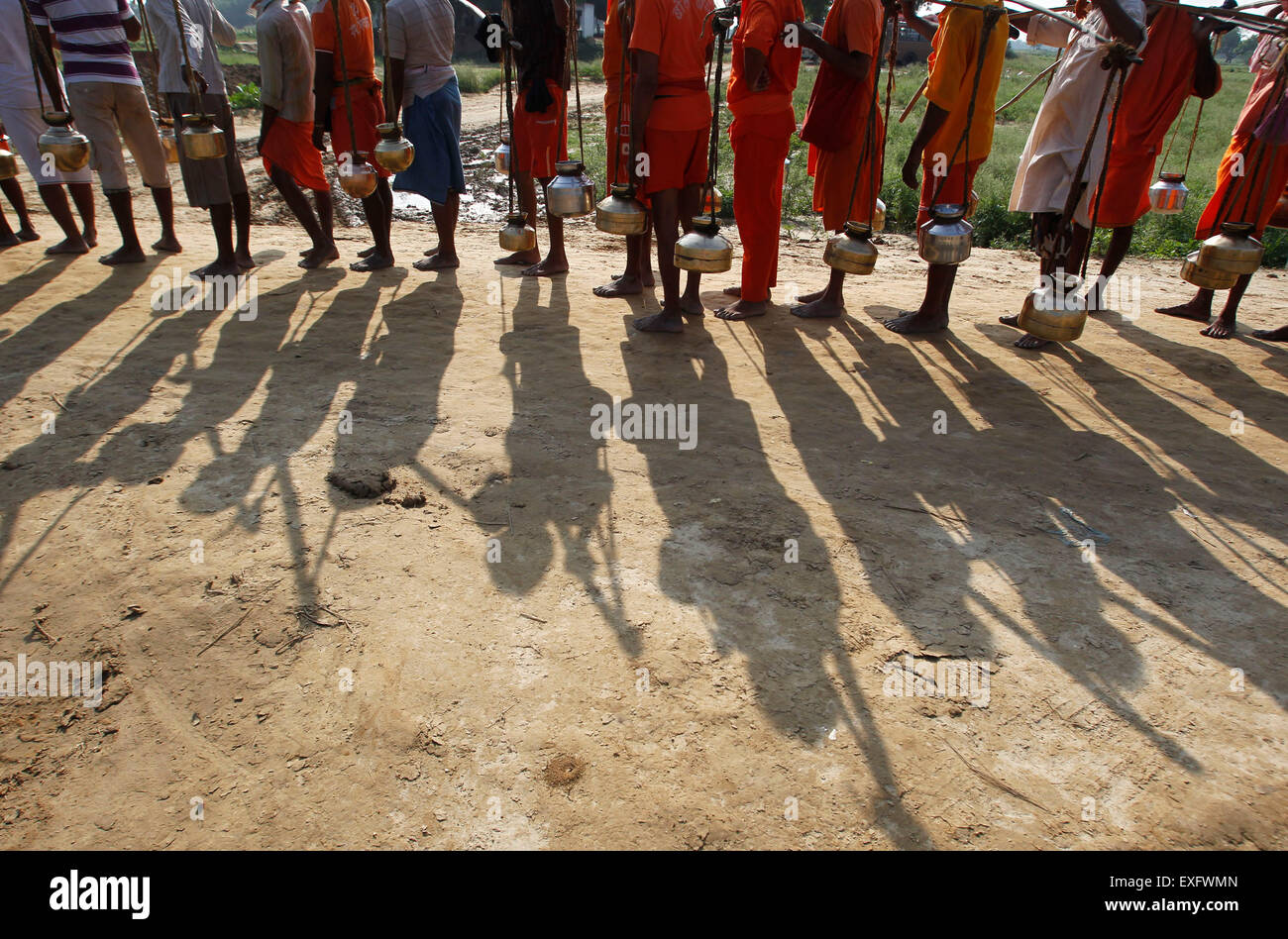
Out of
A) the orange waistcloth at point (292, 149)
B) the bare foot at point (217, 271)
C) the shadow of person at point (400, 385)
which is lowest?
the shadow of person at point (400, 385)

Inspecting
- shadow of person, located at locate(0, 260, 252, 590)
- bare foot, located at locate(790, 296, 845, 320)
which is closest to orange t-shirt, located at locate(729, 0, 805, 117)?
bare foot, located at locate(790, 296, 845, 320)

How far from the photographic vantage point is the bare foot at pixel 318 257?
6.41 metres

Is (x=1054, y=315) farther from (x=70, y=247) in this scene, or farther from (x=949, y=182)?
(x=70, y=247)

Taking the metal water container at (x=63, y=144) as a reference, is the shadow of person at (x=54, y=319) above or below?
below

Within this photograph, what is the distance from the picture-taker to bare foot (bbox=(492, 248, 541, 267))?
6699mm

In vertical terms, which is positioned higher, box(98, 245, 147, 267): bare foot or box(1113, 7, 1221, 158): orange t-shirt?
box(1113, 7, 1221, 158): orange t-shirt

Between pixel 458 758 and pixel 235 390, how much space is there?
2.89 m

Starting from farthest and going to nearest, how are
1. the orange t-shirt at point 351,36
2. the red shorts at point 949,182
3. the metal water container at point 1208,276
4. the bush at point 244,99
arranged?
1. the bush at point 244,99
2. the orange t-shirt at point 351,36
3. the red shorts at point 949,182
4. the metal water container at point 1208,276

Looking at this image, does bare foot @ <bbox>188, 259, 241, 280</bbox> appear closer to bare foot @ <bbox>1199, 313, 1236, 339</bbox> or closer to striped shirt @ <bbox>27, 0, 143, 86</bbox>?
striped shirt @ <bbox>27, 0, 143, 86</bbox>

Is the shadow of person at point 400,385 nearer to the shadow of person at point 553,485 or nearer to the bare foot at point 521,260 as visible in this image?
the shadow of person at point 553,485

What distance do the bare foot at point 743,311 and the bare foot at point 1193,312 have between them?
116 inches

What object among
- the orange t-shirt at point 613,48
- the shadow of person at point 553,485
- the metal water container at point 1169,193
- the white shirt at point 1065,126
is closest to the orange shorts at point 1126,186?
the white shirt at point 1065,126

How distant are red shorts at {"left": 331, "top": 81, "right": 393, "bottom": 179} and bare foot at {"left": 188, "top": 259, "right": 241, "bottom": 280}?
3.67 feet
